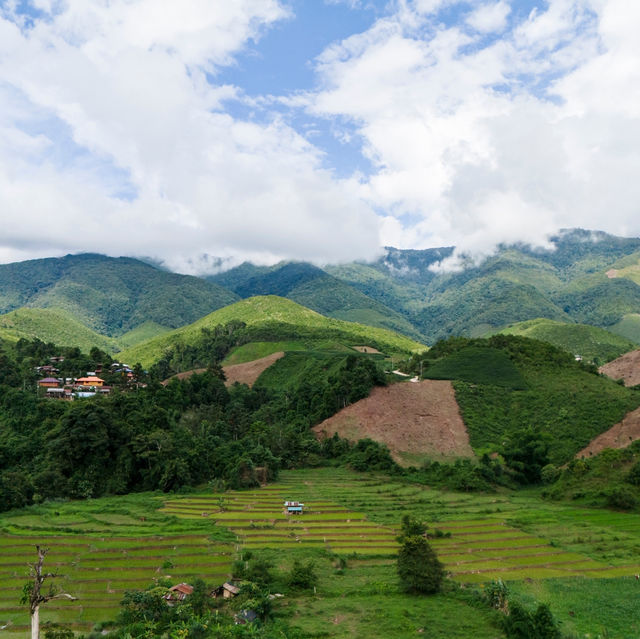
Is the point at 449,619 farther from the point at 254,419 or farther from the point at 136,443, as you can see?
the point at 254,419

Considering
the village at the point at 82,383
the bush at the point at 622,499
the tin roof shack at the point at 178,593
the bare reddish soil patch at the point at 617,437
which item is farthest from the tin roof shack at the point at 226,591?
the bare reddish soil patch at the point at 617,437

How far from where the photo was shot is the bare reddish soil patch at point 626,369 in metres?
119

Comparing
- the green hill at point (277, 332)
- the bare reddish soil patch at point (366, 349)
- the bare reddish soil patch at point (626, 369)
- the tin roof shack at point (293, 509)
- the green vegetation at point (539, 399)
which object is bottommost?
the tin roof shack at point (293, 509)

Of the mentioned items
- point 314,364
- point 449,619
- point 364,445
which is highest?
point 314,364

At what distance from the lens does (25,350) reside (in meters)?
106

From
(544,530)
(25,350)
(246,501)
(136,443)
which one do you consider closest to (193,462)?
(136,443)

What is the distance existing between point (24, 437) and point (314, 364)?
60.5 metres

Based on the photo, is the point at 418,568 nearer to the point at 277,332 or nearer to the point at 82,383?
the point at 82,383

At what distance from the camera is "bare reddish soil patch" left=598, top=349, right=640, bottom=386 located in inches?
4695

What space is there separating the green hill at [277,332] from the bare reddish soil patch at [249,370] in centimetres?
1816

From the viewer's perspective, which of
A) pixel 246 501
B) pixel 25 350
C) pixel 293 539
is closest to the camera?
pixel 293 539

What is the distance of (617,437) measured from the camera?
7369 centimetres

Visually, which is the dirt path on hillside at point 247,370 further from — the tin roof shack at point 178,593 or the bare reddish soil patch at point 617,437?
the tin roof shack at point 178,593

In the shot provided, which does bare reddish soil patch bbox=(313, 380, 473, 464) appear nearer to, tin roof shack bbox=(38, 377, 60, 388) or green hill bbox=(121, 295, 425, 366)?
tin roof shack bbox=(38, 377, 60, 388)
